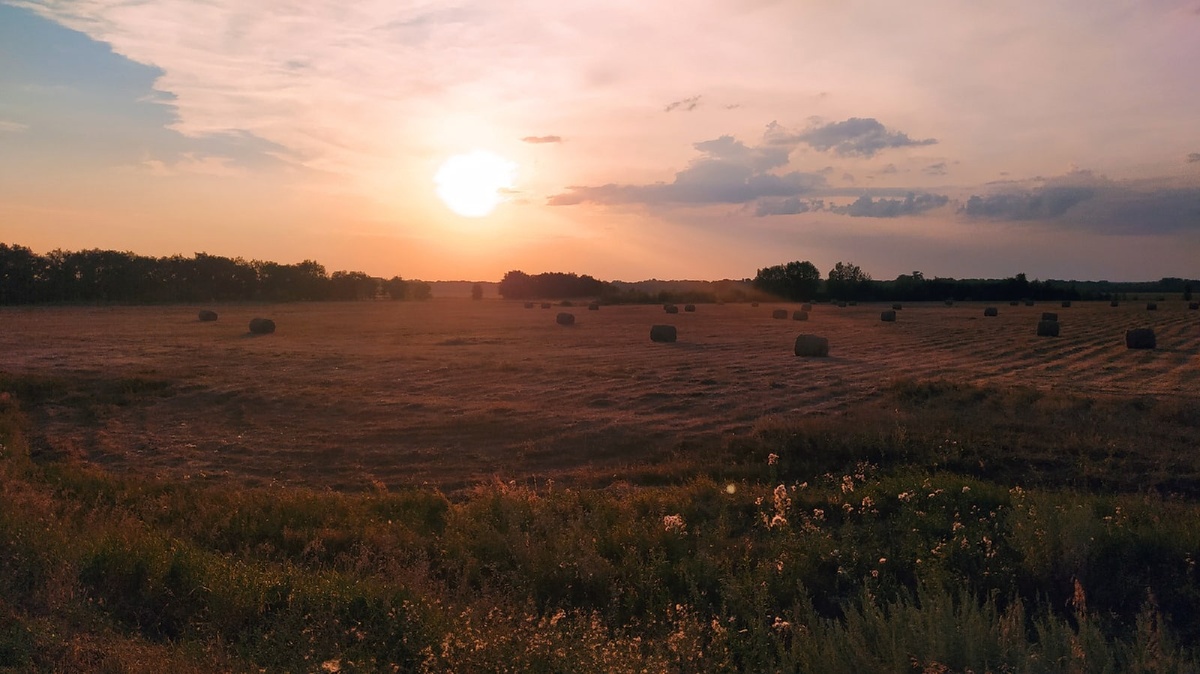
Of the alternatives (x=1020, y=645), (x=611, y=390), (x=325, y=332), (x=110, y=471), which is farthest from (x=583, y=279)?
(x=1020, y=645)

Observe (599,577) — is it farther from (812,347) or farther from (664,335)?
(664,335)

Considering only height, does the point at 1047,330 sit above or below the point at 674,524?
above

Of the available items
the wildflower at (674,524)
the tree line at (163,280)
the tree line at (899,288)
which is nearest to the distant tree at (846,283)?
the tree line at (899,288)

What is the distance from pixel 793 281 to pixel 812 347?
75718mm

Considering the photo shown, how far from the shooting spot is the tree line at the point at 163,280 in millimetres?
68375

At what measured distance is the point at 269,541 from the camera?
8719 millimetres

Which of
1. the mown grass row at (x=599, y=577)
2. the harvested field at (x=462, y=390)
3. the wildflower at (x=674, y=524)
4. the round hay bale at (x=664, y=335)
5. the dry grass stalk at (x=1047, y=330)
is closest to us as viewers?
the mown grass row at (x=599, y=577)

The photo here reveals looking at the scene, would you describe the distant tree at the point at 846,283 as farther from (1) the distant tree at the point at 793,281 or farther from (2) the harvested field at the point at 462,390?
(2) the harvested field at the point at 462,390

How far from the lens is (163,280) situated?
261 ft

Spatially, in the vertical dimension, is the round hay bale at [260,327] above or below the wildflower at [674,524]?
above

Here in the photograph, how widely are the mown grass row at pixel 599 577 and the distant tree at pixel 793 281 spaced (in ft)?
293

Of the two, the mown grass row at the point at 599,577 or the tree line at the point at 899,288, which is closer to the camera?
the mown grass row at the point at 599,577

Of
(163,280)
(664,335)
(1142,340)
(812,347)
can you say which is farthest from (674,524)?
(163,280)

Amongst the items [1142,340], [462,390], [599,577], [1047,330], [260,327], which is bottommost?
[599,577]
